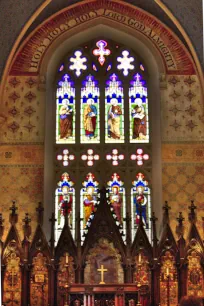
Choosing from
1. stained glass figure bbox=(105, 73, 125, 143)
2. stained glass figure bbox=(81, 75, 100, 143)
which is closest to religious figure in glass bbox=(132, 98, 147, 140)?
stained glass figure bbox=(105, 73, 125, 143)

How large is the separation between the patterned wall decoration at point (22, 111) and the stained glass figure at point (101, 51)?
2.48 metres

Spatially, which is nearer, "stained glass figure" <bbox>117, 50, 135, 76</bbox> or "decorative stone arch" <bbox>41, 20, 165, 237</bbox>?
"decorative stone arch" <bbox>41, 20, 165, 237</bbox>

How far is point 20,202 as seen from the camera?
20.8 metres

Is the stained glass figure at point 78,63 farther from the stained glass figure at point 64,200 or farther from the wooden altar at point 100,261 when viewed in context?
the wooden altar at point 100,261

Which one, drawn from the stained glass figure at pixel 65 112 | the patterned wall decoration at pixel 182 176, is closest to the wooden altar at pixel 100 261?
the patterned wall decoration at pixel 182 176

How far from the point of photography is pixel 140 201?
2095 centimetres

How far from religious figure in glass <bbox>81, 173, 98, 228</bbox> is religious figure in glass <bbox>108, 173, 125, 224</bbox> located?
20.4 inches

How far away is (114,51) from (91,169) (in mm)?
4608

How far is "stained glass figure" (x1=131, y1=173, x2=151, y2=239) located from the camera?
20680 millimetres

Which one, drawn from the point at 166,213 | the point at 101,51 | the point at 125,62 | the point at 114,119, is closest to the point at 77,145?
the point at 114,119

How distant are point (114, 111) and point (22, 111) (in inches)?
129

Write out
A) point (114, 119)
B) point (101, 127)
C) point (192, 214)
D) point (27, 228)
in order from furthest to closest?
point (114, 119)
point (101, 127)
point (192, 214)
point (27, 228)

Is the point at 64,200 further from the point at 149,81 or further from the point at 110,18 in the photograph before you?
the point at 110,18

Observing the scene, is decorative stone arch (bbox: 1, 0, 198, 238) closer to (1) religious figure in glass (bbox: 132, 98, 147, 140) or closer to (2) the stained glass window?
(1) religious figure in glass (bbox: 132, 98, 147, 140)
